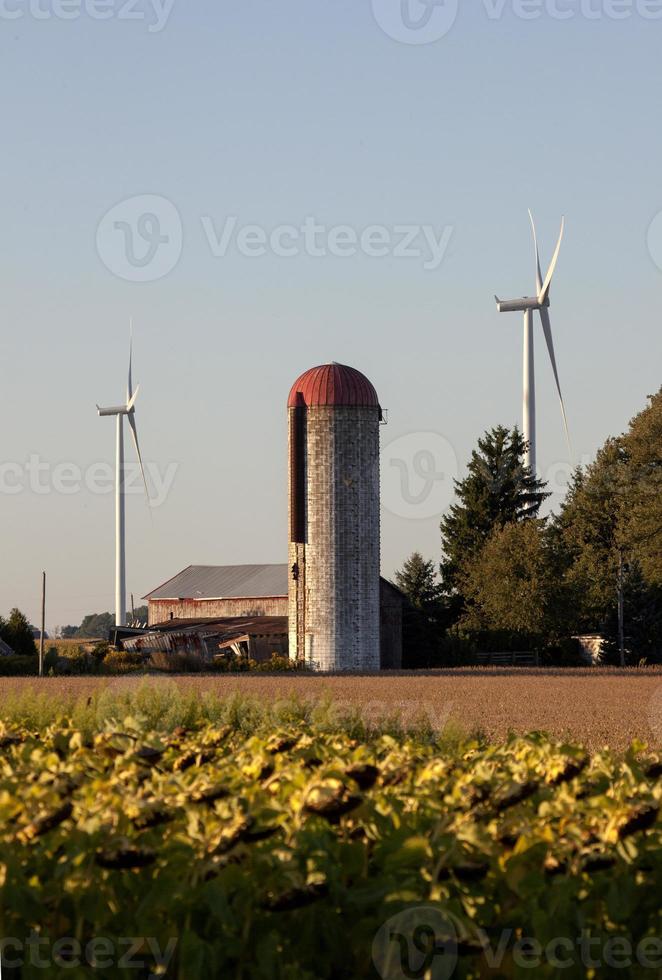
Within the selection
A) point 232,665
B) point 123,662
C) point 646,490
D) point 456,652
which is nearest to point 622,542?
point 646,490

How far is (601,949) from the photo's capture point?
6027 mm

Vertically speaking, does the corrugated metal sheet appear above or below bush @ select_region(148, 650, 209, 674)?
above

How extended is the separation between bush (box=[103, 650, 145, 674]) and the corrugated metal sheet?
60.1ft

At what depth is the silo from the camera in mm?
66500

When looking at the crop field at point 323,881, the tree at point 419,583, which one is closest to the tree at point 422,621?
the tree at point 419,583

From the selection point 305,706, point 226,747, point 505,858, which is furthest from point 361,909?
point 305,706

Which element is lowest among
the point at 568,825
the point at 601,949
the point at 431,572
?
the point at 601,949

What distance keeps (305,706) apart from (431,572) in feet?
207

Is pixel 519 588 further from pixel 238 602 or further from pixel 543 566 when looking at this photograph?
pixel 238 602

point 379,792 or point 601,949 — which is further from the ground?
point 379,792

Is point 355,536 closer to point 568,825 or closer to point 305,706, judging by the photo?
point 305,706

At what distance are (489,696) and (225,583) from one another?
50536 millimetres

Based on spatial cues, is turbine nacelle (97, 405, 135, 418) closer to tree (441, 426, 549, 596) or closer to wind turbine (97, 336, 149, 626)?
wind turbine (97, 336, 149, 626)

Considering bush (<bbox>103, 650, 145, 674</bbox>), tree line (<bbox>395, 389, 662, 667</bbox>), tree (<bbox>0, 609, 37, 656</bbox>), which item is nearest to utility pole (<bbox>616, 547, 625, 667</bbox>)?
tree line (<bbox>395, 389, 662, 667</bbox>)
